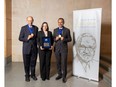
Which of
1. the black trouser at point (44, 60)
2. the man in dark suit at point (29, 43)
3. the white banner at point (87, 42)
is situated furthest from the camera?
the black trouser at point (44, 60)

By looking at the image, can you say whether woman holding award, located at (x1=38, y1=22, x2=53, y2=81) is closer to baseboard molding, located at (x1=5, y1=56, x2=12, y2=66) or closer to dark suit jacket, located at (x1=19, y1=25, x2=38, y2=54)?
dark suit jacket, located at (x1=19, y1=25, x2=38, y2=54)

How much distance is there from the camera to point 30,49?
540cm

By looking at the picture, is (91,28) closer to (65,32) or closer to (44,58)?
(65,32)

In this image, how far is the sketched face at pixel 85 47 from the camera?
18.5ft

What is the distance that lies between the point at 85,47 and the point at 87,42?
170 mm

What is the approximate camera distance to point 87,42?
5781mm

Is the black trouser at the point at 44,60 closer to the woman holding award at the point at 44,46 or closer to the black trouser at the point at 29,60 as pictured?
the woman holding award at the point at 44,46

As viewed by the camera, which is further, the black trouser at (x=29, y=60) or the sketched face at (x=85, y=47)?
the sketched face at (x=85, y=47)

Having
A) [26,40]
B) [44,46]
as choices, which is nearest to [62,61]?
[44,46]

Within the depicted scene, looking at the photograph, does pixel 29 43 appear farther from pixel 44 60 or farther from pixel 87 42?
pixel 87 42

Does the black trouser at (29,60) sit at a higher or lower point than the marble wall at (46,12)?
lower

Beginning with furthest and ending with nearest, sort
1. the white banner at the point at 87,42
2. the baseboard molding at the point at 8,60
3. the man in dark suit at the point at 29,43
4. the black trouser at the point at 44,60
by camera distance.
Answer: the baseboard molding at the point at 8,60 → the black trouser at the point at 44,60 → the white banner at the point at 87,42 → the man in dark suit at the point at 29,43

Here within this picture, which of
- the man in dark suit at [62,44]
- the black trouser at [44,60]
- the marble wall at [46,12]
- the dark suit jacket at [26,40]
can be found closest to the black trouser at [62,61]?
the man in dark suit at [62,44]

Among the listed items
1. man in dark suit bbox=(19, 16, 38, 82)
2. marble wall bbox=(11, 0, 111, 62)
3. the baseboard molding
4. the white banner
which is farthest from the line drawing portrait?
the baseboard molding
